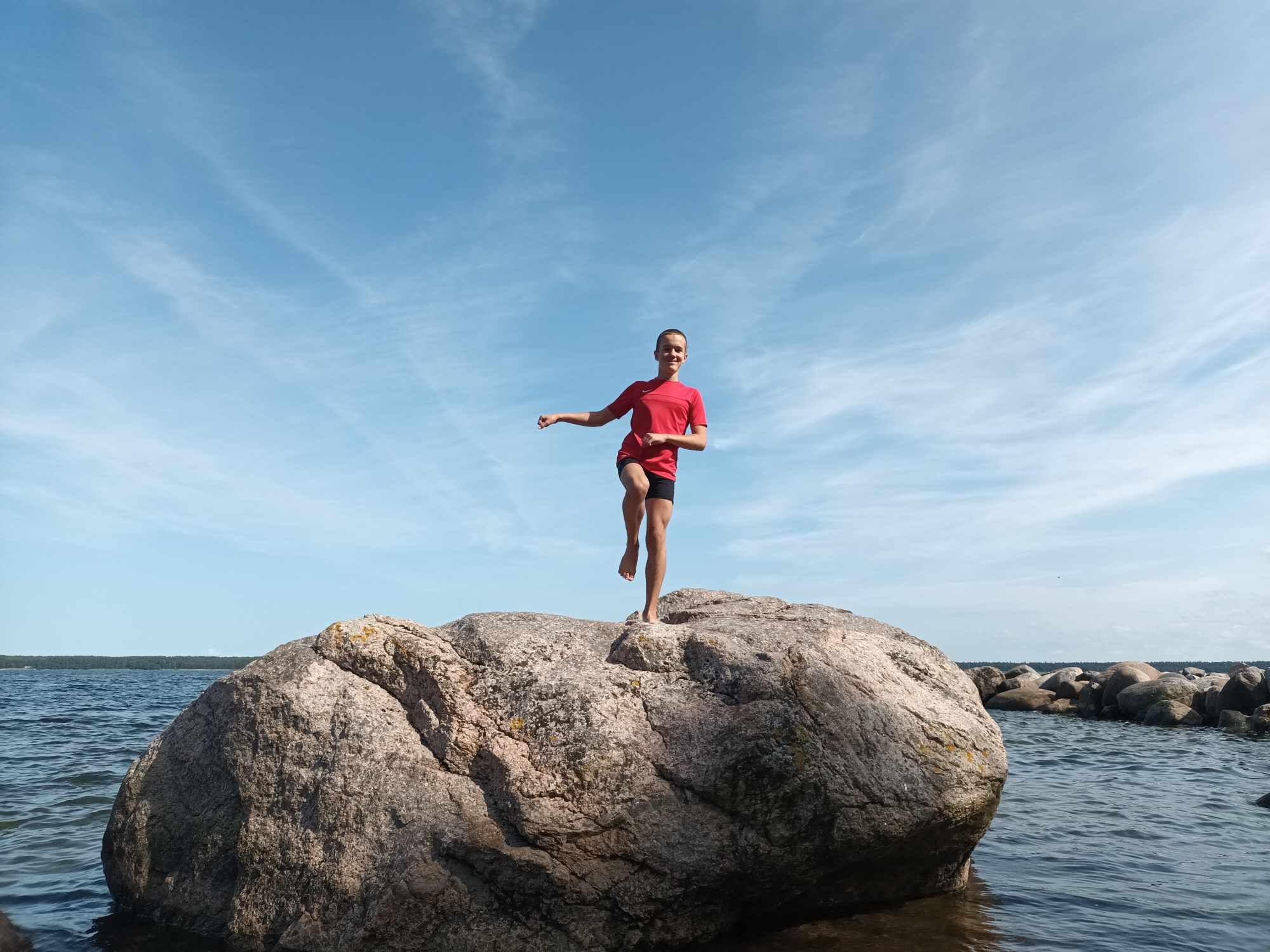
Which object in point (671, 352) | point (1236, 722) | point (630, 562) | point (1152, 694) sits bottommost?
point (1236, 722)

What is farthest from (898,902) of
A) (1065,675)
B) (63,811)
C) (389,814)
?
(1065,675)

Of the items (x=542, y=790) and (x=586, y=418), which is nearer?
(x=542, y=790)

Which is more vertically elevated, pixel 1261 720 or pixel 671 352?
pixel 671 352

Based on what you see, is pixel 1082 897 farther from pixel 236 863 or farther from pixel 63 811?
pixel 63 811

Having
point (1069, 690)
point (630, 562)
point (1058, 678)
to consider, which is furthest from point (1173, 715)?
point (630, 562)

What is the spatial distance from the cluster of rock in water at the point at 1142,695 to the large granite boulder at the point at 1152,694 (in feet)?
0.06

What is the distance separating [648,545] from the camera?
26.0 feet

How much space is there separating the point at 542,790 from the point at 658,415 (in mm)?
3568

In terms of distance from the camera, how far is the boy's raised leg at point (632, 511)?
309 inches

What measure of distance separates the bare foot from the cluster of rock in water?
19824 mm

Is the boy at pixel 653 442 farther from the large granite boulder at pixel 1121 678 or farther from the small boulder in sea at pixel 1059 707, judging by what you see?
the small boulder in sea at pixel 1059 707

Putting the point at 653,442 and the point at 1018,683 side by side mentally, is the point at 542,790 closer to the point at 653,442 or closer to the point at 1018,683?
the point at 653,442

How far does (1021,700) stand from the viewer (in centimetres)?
3353

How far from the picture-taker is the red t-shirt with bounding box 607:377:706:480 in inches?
313
